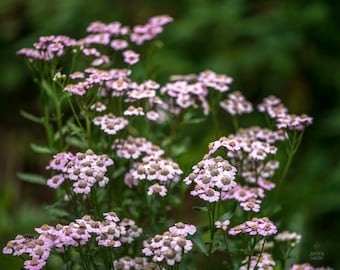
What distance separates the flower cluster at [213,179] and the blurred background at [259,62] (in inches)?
51.4

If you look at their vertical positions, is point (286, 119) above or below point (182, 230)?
above

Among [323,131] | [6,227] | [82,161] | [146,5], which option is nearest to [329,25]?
[323,131]

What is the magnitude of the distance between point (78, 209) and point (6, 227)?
1.22 m

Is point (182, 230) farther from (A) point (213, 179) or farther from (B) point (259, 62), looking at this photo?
(B) point (259, 62)

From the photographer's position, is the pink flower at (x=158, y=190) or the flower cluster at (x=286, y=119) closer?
the pink flower at (x=158, y=190)

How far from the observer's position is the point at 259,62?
2900mm

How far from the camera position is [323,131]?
2.82 meters

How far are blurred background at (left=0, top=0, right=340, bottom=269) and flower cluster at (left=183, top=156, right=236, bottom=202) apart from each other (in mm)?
1306

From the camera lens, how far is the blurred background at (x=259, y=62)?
2.57 m

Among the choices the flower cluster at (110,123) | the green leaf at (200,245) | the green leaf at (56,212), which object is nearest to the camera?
the green leaf at (200,245)

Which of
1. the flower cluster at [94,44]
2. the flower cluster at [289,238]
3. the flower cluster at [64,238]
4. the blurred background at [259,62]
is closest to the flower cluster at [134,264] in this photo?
the flower cluster at [64,238]

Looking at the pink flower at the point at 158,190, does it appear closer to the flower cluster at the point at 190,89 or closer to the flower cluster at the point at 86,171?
the flower cluster at the point at 86,171

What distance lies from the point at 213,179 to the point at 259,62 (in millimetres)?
1857

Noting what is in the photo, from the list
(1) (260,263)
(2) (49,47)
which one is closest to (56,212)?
(2) (49,47)
